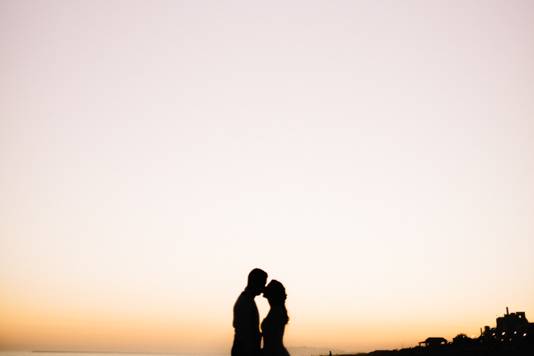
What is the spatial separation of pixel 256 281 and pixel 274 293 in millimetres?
651

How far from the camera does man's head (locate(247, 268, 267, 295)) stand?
7.64 m

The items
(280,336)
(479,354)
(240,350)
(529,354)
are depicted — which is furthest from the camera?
(479,354)

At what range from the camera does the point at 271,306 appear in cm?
818

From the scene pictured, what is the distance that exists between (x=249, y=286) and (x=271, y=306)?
79 centimetres

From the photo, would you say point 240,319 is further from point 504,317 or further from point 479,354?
point 504,317

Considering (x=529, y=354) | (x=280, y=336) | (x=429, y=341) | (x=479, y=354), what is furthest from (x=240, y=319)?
(x=429, y=341)

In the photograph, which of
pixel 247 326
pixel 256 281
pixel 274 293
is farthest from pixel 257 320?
pixel 274 293

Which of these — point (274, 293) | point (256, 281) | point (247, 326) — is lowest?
point (247, 326)

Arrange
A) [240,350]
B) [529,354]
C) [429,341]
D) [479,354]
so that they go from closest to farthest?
1. [240,350]
2. [529,354]
3. [479,354]
4. [429,341]

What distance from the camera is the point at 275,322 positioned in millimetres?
8031

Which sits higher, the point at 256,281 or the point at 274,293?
the point at 256,281

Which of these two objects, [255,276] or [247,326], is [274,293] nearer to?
[255,276]

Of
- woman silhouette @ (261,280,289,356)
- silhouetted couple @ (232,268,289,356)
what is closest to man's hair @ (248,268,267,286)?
silhouetted couple @ (232,268,289,356)

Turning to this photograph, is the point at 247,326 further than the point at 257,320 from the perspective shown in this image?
No
